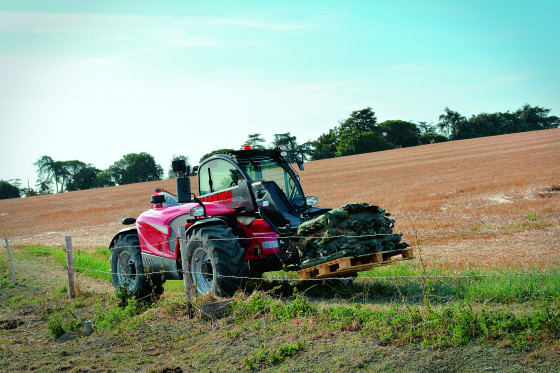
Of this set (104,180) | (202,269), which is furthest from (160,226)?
(104,180)

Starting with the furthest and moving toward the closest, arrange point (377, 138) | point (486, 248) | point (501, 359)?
point (377, 138) → point (486, 248) → point (501, 359)

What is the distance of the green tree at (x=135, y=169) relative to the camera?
253 ft

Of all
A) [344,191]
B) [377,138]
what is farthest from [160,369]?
[377,138]

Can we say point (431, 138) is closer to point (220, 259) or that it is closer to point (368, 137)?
point (368, 137)

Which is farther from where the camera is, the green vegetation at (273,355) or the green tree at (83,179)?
the green tree at (83,179)

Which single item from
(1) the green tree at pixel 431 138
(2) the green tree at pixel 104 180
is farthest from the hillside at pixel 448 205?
(2) the green tree at pixel 104 180

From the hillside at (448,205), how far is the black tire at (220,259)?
2.75 m

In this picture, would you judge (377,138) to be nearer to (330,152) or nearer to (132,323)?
(330,152)

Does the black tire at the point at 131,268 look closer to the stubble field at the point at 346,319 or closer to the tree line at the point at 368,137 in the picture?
the stubble field at the point at 346,319

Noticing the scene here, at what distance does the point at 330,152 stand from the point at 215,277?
7036cm

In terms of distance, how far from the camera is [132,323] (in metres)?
7.24

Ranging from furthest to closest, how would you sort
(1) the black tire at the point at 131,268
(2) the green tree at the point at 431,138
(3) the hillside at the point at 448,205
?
(2) the green tree at the point at 431,138 → (3) the hillside at the point at 448,205 → (1) the black tire at the point at 131,268

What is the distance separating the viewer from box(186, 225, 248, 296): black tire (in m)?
7.49

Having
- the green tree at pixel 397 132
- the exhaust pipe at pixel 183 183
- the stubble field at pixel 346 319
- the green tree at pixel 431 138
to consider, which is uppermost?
the green tree at pixel 397 132
